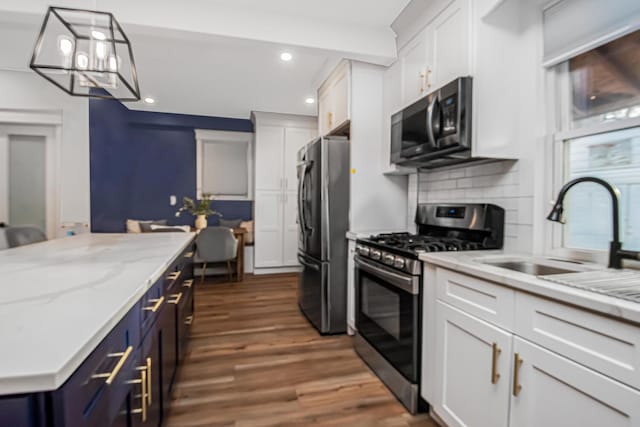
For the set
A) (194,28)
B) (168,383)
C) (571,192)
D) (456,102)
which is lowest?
(168,383)

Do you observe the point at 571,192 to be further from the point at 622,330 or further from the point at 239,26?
the point at 239,26

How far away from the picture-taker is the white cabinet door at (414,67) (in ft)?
7.01

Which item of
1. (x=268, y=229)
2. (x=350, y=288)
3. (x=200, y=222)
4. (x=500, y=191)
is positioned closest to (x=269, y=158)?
(x=268, y=229)

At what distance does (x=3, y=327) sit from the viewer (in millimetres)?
659

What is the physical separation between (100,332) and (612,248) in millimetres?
1811

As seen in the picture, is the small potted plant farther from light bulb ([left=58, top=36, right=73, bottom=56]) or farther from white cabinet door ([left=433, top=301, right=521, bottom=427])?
white cabinet door ([left=433, top=301, right=521, bottom=427])

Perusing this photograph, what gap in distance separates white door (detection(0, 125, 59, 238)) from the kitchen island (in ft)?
9.89

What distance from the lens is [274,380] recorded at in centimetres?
200

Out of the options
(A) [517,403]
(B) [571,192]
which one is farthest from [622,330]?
(B) [571,192]

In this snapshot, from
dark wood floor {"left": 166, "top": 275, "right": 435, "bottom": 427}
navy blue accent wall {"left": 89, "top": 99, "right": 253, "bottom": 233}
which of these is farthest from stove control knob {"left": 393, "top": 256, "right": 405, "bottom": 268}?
navy blue accent wall {"left": 89, "top": 99, "right": 253, "bottom": 233}

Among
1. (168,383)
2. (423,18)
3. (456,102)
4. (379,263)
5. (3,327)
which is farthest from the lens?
(423,18)

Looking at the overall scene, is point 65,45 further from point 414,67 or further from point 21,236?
point 414,67

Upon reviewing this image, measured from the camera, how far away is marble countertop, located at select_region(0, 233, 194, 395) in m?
0.53

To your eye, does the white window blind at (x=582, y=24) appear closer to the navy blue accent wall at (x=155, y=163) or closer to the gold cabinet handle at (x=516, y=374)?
the gold cabinet handle at (x=516, y=374)
